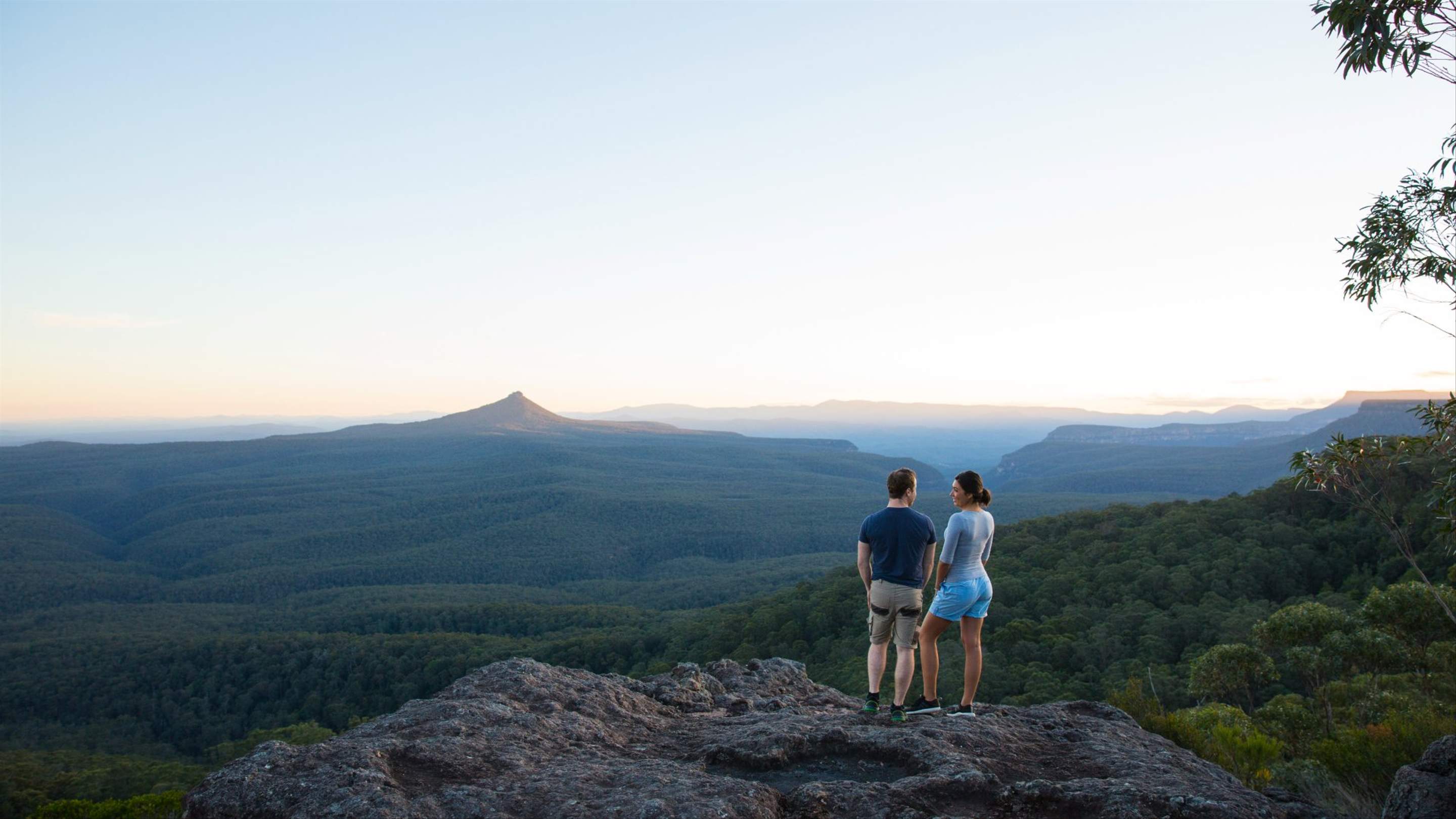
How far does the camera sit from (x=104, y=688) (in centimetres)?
5638

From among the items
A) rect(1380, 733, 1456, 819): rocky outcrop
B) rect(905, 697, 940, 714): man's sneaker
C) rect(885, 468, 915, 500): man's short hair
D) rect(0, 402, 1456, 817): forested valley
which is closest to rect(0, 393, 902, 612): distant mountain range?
rect(0, 402, 1456, 817): forested valley

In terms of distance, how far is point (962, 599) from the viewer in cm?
688

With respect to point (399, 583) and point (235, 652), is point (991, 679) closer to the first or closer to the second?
point (235, 652)

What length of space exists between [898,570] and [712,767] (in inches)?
89.5

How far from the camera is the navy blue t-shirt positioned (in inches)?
268

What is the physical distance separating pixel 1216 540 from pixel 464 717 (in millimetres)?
38871

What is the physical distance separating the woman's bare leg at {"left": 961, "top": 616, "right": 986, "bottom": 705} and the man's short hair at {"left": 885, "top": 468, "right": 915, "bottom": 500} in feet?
4.10

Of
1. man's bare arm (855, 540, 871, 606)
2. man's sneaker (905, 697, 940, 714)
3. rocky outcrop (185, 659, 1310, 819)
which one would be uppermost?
man's bare arm (855, 540, 871, 606)

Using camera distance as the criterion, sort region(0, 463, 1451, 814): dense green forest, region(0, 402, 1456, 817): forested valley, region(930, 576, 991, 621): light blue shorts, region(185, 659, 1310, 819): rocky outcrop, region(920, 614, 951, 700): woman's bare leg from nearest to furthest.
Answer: region(185, 659, 1310, 819): rocky outcrop
region(930, 576, 991, 621): light blue shorts
region(920, 614, 951, 700): woman's bare leg
region(0, 402, 1456, 817): forested valley
region(0, 463, 1451, 814): dense green forest

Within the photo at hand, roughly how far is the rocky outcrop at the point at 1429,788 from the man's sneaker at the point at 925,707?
3.31 meters

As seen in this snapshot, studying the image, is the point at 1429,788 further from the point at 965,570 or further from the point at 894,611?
the point at 894,611

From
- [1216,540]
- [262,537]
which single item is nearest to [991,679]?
[1216,540]

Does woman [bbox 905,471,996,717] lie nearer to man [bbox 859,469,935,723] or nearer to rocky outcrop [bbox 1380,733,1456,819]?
man [bbox 859,469,935,723]

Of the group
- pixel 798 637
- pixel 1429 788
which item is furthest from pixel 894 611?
pixel 798 637
